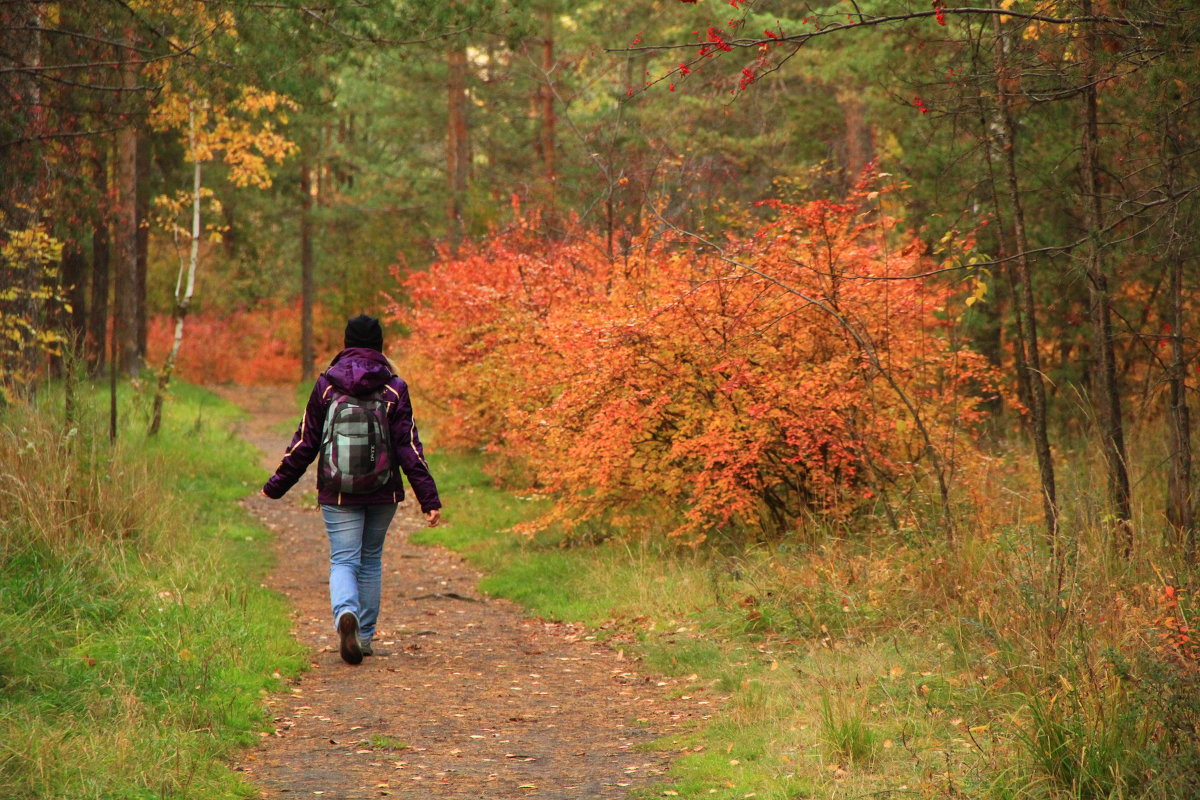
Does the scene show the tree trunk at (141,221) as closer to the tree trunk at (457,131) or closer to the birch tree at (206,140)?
the birch tree at (206,140)

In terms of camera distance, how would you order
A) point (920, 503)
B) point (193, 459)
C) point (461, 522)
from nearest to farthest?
point (920, 503), point (461, 522), point (193, 459)

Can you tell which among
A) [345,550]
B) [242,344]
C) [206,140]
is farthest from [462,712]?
[242,344]

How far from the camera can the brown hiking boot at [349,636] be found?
684 centimetres

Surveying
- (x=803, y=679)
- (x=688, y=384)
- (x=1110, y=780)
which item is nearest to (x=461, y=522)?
(x=688, y=384)

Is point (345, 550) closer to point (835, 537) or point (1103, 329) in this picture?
point (835, 537)

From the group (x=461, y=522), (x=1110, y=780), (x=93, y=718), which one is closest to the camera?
(x=1110, y=780)

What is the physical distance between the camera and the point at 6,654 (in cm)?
532

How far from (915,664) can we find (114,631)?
4167 mm

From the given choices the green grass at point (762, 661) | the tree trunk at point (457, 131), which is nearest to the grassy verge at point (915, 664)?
the green grass at point (762, 661)

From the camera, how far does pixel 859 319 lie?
26.9 feet

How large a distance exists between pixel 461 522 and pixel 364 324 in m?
→ 5.71

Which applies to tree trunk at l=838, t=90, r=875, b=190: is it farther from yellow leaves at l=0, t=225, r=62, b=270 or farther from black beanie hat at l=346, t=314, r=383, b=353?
black beanie hat at l=346, t=314, r=383, b=353

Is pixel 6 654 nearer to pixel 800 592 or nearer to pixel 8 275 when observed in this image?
pixel 800 592

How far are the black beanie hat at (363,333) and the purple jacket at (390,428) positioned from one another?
0.26 ft
